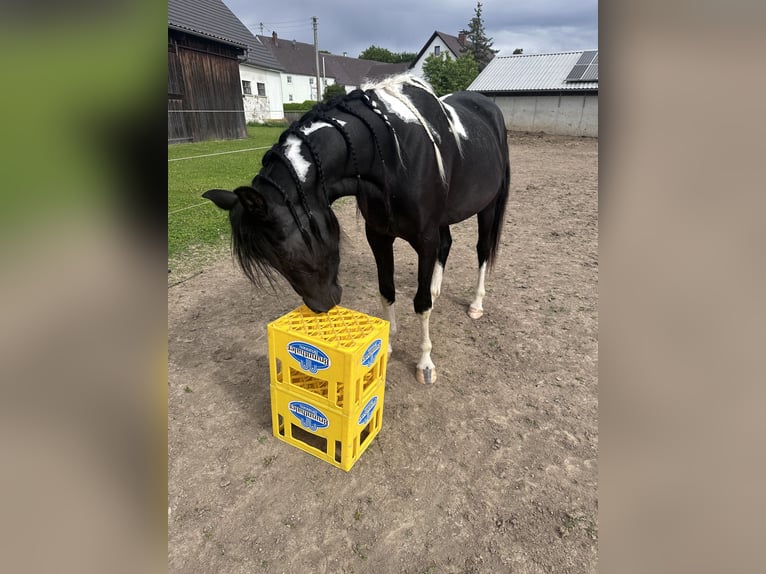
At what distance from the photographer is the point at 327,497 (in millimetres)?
2096

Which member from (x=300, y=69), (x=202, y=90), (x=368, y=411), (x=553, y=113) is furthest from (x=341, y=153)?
(x=300, y=69)

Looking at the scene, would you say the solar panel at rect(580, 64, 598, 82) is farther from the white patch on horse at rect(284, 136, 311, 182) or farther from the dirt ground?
the white patch on horse at rect(284, 136, 311, 182)

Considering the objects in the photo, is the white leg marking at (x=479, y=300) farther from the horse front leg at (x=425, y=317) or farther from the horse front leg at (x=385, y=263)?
the horse front leg at (x=425, y=317)

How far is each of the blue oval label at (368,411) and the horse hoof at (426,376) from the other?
24.8 inches

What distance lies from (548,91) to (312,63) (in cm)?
3455

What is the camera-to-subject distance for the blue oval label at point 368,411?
225cm

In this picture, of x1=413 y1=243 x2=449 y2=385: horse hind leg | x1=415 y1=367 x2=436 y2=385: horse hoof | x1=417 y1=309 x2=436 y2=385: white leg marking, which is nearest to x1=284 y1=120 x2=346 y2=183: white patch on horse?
x1=413 y1=243 x2=449 y2=385: horse hind leg

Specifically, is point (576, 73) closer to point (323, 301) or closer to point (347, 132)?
point (347, 132)

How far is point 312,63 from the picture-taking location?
152ft

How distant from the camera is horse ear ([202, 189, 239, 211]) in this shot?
175cm

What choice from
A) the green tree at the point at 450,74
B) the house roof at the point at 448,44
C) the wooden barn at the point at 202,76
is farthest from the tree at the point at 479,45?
the wooden barn at the point at 202,76
